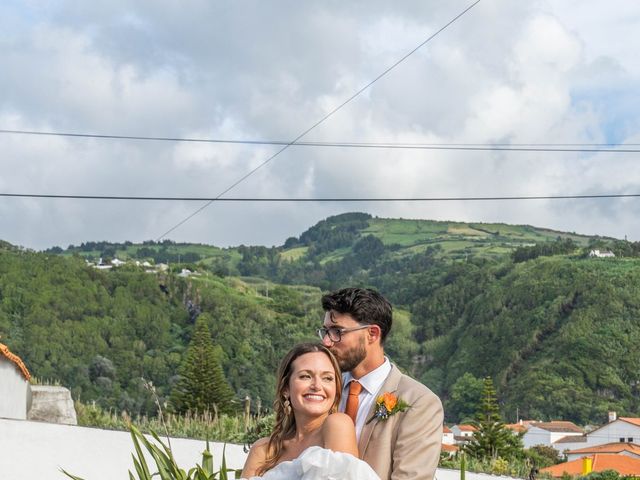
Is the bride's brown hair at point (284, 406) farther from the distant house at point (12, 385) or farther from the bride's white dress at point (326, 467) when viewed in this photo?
the distant house at point (12, 385)

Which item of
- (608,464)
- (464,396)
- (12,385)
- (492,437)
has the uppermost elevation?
(464,396)

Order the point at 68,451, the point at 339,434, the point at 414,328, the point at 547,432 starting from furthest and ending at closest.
A: the point at 414,328 → the point at 547,432 → the point at 68,451 → the point at 339,434

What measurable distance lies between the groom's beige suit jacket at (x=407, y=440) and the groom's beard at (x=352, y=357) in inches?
6.0

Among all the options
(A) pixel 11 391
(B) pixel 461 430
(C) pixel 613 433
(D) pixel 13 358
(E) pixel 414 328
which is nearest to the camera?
(D) pixel 13 358

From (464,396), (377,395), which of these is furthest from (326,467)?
(464,396)

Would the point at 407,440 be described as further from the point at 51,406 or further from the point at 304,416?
the point at 51,406

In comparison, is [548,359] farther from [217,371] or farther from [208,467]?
[208,467]

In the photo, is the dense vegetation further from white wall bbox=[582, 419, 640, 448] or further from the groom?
the groom

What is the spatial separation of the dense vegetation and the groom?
2555 inches

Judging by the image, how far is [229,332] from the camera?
94.9 meters

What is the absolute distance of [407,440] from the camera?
131 inches

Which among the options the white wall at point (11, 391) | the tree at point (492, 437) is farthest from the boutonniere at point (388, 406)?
the tree at point (492, 437)

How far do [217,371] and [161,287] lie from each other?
194 feet

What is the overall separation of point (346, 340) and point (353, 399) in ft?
0.64
